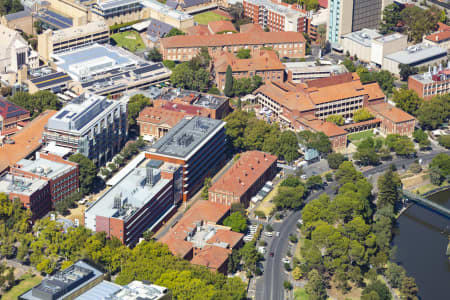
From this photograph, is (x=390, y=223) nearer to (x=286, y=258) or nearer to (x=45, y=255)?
(x=286, y=258)

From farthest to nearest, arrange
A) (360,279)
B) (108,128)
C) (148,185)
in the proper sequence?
(108,128)
(148,185)
(360,279)

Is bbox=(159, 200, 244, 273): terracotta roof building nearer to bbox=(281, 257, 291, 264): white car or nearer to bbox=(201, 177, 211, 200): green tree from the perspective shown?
bbox=(201, 177, 211, 200): green tree

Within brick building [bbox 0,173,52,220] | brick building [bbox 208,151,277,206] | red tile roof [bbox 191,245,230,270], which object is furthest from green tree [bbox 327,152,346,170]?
brick building [bbox 0,173,52,220]

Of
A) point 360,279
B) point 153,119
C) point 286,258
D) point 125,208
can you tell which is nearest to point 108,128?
point 153,119

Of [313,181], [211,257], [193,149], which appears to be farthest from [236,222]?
[313,181]

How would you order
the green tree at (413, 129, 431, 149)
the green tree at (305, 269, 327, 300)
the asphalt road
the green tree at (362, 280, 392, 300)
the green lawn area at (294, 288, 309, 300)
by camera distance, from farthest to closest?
1. the green tree at (413, 129, 431, 149)
2. the asphalt road
3. the green lawn area at (294, 288, 309, 300)
4. the green tree at (362, 280, 392, 300)
5. the green tree at (305, 269, 327, 300)

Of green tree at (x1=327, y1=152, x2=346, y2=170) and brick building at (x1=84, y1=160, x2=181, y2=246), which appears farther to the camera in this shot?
green tree at (x1=327, y1=152, x2=346, y2=170)
